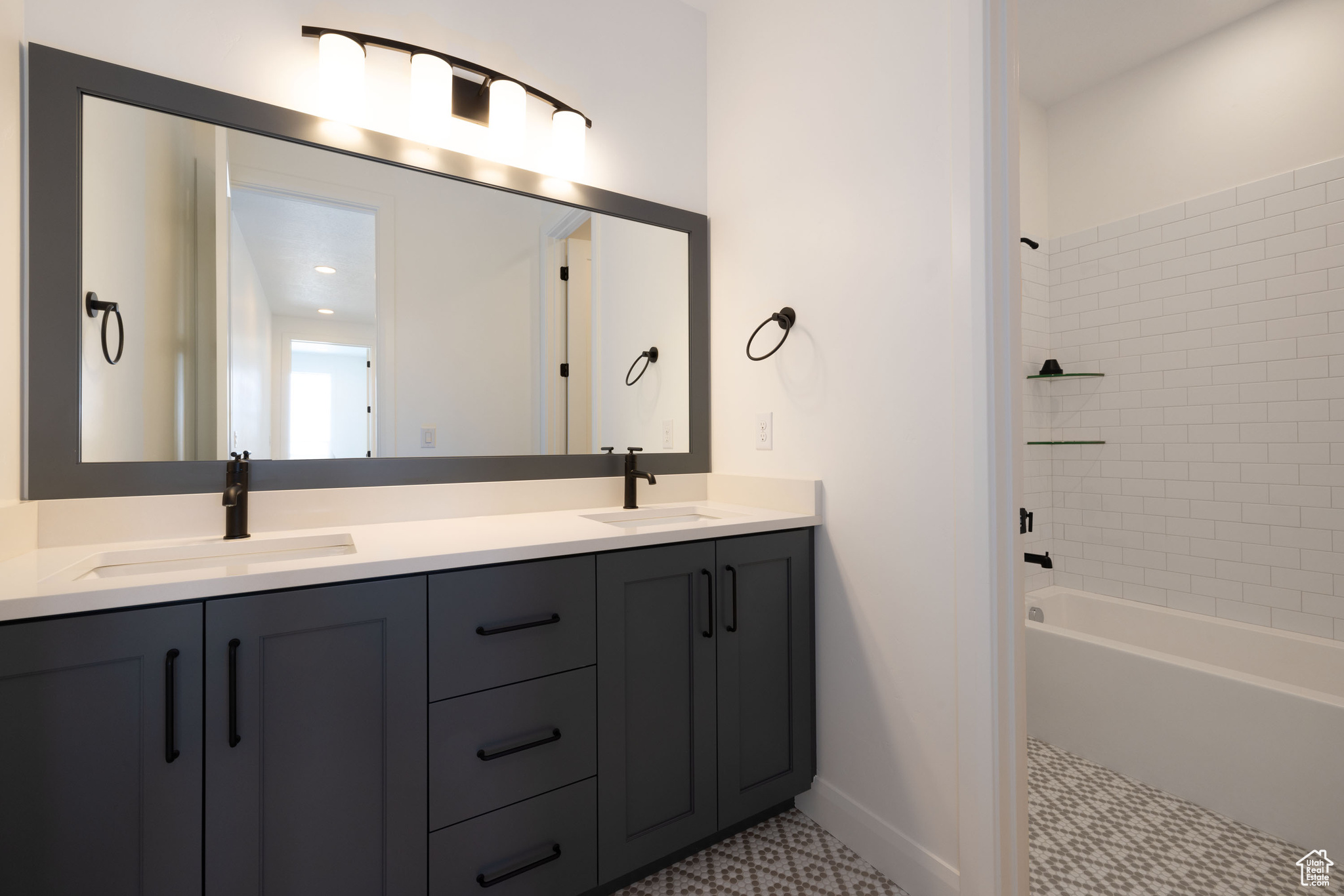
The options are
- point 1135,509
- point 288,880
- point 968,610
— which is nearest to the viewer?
point 288,880

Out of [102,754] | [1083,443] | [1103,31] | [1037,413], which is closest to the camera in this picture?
[102,754]

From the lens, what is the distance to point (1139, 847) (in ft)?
5.03

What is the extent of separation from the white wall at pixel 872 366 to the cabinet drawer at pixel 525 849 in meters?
Result: 0.77

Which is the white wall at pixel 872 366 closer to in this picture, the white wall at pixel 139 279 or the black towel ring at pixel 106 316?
the white wall at pixel 139 279

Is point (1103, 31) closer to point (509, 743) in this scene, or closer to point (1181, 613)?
point (1181, 613)

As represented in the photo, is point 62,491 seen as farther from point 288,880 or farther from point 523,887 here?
point 523,887

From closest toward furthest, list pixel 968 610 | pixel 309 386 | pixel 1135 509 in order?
pixel 968 610, pixel 309 386, pixel 1135 509

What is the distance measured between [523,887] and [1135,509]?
2.83m

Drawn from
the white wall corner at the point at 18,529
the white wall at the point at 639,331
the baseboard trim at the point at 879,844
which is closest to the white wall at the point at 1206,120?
the white wall at the point at 639,331

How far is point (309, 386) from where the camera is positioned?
1.47 m

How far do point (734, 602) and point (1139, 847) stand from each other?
131cm

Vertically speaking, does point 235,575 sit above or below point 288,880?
above

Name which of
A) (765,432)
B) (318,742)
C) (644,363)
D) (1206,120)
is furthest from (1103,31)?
(318,742)

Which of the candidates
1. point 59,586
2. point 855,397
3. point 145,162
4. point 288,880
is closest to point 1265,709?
point 855,397
